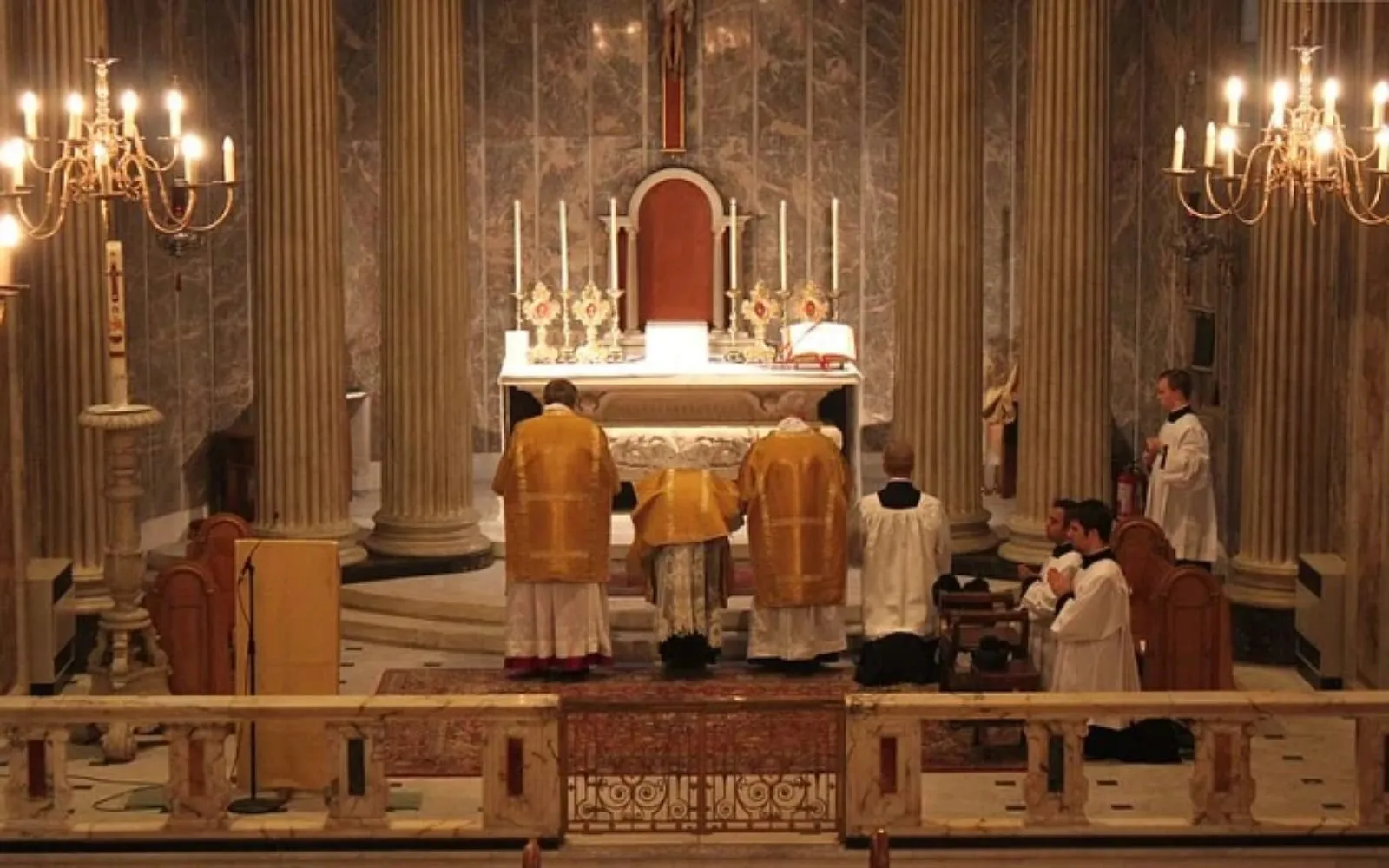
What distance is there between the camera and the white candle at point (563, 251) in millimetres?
19828

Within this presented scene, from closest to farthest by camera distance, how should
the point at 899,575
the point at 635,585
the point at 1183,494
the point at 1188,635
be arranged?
the point at 1188,635 < the point at 899,575 < the point at 1183,494 < the point at 635,585

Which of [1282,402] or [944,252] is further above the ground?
[944,252]

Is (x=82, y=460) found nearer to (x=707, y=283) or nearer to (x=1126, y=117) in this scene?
(x=707, y=283)

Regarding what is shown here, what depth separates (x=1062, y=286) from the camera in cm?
1681

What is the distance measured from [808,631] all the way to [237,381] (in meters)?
6.70

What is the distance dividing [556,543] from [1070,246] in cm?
404

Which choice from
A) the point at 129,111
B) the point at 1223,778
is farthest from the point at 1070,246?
the point at 129,111

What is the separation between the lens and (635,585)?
16.2m

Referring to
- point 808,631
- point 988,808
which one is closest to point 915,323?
point 808,631

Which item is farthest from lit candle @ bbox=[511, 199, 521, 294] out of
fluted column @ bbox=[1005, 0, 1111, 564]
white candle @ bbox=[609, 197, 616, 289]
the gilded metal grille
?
the gilded metal grille

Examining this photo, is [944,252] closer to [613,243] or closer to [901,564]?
[901,564]

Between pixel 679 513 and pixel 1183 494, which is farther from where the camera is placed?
pixel 1183 494

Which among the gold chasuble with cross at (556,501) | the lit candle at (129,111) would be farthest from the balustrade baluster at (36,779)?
the gold chasuble with cross at (556,501)

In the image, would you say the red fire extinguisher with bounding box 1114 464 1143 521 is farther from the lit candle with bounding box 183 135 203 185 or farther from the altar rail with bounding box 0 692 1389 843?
the lit candle with bounding box 183 135 203 185
